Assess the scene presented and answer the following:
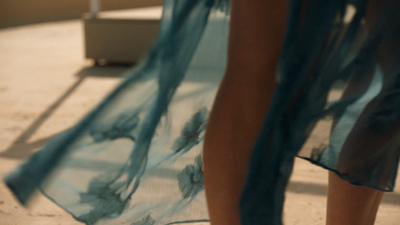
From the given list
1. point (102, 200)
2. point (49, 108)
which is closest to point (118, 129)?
point (102, 200)

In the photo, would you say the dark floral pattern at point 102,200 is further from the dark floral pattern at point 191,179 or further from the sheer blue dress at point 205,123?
the dark floral pattern at point 191,179

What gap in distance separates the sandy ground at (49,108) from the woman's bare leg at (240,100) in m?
0.27

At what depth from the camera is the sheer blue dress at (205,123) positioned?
851 mm

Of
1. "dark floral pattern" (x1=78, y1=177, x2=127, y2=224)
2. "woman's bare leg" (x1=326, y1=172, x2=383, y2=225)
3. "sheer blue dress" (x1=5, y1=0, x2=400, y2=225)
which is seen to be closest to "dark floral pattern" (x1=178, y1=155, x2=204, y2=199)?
"sheer blue dress" (x1=5, y1=0, x2=400, y2=225)

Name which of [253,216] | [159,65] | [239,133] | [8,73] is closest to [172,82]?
[159,65]

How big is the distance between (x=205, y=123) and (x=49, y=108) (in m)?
1.66

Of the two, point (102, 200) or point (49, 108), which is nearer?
point (102, 200)

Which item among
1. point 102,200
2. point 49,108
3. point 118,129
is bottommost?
point 49,108

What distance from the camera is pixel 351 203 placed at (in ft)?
3.32

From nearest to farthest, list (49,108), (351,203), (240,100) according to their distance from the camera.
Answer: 1. (240,100)
2. (351,203)
3. (49,108)

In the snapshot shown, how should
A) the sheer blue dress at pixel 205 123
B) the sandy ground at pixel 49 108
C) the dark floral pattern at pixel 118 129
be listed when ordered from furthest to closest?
the sandy ground at pixel 49 108 → the dark floral pattern at pixel 118 129 → the sheer blue dress at pixel 205 123

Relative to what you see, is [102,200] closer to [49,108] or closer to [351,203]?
[351,203]

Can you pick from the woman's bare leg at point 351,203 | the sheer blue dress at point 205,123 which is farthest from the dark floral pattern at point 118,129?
the woman's bare leg at point 351,203

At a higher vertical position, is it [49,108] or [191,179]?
[191,179]
